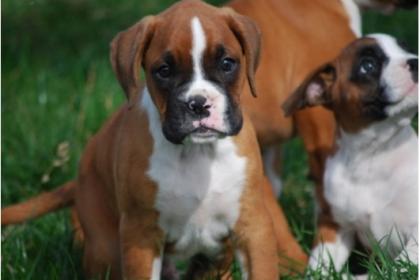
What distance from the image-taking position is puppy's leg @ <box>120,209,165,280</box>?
206 inches

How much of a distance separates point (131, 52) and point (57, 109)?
3094mm

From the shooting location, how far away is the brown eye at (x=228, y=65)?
16.2ft

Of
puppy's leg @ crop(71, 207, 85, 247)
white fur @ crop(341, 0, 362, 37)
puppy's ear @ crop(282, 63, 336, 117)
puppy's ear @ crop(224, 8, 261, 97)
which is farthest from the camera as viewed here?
white fur @ crop(341, 0, 362, 37)

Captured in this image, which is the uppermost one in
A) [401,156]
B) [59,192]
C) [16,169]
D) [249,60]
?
[249,60]

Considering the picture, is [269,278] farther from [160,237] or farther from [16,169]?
[16,169]

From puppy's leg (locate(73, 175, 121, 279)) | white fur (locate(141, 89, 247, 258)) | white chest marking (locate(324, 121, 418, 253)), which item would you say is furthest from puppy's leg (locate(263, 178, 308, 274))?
puppy's leg (locate(73, 175, 121, 279))

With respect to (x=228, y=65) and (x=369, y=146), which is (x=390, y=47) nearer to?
(x=369, y=146)

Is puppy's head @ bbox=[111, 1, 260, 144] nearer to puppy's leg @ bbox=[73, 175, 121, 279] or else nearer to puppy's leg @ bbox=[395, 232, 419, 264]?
puppy's leg @ bbox=[73, 175, 121, 279]

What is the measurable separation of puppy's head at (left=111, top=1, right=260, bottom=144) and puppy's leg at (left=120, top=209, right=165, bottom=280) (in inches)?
20.2

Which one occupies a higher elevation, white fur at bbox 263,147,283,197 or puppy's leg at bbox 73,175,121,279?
puppy's leg at bbox 73,175,121,279

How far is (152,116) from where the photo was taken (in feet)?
17.0

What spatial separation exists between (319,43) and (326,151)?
0.61 meters

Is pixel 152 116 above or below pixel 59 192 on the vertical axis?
above

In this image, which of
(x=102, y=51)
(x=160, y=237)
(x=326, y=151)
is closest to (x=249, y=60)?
(x=160, y=237)
